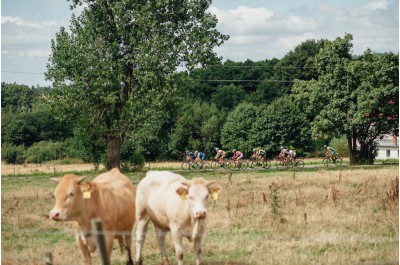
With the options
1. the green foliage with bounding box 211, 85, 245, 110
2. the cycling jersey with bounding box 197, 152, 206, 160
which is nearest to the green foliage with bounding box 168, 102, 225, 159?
the green foliage with bounding box 211, 85, 245, 110

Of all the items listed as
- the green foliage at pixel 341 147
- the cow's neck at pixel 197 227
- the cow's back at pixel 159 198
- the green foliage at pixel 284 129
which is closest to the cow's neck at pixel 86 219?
the cow's back at pixel 159 198

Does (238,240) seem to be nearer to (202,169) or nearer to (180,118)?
(202,169)

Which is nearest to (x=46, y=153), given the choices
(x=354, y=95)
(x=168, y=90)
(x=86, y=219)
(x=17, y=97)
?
(x=168, y=90)

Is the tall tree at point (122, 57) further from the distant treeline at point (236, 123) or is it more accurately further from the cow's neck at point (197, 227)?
the cow's neck at point (197, 227)

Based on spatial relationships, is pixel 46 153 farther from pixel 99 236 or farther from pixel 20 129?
pixel 99 236

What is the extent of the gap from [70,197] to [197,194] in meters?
1.87

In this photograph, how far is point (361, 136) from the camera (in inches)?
2021

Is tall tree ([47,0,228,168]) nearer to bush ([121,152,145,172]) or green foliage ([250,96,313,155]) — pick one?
bush ([121,152,145,172])

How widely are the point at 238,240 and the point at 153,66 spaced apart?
25197 mm

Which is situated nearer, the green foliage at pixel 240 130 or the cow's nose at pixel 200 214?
the cow's nose at pixel 200 214

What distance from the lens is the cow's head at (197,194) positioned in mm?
9867

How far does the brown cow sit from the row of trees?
2583cm

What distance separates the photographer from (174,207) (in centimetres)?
1048

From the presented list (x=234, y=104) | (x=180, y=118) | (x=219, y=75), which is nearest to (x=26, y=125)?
(x=180, y=118)
